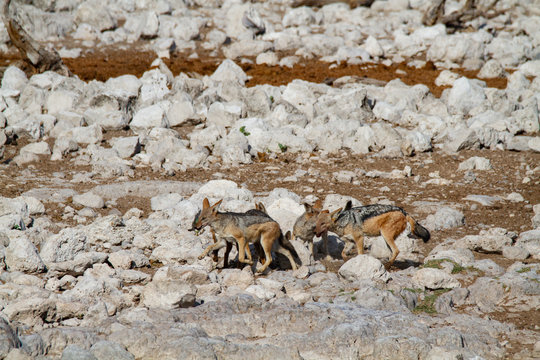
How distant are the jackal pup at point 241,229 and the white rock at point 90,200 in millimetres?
3280

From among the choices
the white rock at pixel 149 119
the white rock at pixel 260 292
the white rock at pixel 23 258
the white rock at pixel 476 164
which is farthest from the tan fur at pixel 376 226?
the white rock at pixel 149 119

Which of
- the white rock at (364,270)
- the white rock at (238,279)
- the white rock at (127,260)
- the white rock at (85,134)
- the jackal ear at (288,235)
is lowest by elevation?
the white rock at (85,134)

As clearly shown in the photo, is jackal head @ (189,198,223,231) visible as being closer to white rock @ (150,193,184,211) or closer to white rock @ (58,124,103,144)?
white rock @ (150,193,184,211)

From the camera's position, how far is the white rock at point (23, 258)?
905 cm

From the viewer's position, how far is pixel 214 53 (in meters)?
29.8

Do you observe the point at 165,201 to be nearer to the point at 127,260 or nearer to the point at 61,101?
the point at 127,260

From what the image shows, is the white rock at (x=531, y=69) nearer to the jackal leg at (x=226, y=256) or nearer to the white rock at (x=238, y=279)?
the jackal leg at (x=226, y=256)

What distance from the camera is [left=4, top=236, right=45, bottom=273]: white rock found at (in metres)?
9.05

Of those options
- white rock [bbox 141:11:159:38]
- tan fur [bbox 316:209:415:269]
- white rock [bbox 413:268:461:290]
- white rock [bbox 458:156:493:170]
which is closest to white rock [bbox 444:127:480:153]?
white rock [bbox 458:156:493:170]

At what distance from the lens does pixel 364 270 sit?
8.95 m

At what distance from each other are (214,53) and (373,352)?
24.4 metres

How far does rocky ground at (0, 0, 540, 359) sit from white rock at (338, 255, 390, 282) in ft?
0.09

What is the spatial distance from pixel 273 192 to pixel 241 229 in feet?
9.49

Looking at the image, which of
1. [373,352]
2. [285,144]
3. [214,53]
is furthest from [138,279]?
[214,53]
